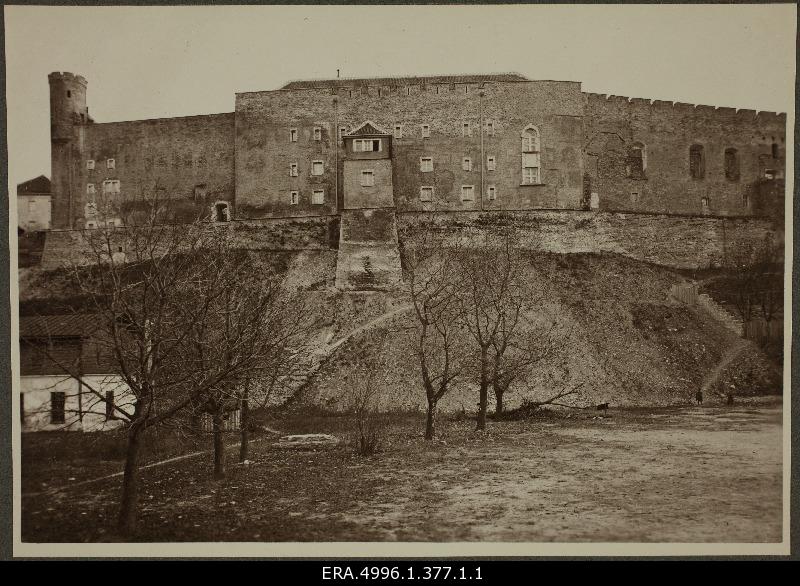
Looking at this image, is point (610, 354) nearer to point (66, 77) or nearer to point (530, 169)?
point (530, 169)

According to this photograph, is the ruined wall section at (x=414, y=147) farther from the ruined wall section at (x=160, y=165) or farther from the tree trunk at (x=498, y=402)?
the tree trunk at (x=498, y=402)

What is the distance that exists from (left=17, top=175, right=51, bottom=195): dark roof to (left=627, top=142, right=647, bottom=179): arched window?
15.0 m

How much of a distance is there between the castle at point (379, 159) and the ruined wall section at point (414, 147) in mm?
33

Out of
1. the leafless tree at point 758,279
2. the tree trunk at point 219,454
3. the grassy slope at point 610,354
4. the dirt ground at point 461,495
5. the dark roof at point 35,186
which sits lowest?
the dirt ground at point 461,495

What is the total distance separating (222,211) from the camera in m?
20.1

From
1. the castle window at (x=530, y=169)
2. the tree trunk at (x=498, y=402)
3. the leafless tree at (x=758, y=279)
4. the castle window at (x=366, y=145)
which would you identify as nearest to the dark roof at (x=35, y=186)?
the castle window at (x=366, y=145)

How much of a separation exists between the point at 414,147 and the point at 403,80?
4.26 m

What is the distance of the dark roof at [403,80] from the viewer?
1563 cm

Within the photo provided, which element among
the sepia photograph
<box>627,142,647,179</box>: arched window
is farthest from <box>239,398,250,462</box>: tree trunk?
<box>627,142,647,179</box>: arched window

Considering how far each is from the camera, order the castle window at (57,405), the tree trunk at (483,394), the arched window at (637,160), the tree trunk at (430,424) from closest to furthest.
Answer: the castle window at (57,405) < the tree trunk at (430,424) < the tree trunk at (483,394) < the arched window at (637,160)

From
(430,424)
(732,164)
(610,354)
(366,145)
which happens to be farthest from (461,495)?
(732,164)

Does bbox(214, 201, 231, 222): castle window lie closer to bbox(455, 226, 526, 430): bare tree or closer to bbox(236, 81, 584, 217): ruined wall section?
bbox(236, 81, 584, 217): ruined wall section
